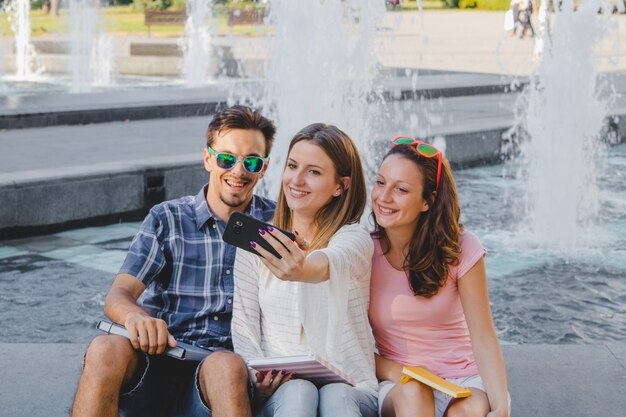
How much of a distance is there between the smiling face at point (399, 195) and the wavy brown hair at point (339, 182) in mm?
67

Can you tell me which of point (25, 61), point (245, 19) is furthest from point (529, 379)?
point (245, 19)

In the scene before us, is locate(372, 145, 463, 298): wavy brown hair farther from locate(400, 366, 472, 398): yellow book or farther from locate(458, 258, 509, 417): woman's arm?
locate(400, 366, 472, 398): yellow book

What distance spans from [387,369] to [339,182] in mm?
521

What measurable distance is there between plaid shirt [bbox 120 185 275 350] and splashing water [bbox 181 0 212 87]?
13.5 metres

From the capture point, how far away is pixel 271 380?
274cm

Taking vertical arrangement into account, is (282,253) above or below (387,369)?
above

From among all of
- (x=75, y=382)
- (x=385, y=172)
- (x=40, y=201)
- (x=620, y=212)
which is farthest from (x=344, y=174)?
(x=620, y=212)

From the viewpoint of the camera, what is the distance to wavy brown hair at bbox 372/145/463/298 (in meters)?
2.81

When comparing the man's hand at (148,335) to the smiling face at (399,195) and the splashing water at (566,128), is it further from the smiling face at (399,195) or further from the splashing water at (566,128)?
the splashing water at (566,128)

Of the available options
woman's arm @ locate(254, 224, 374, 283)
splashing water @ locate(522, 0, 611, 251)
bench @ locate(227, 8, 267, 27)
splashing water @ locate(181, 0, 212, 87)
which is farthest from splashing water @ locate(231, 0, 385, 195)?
bench @ locate(227, 8, 267, 27)

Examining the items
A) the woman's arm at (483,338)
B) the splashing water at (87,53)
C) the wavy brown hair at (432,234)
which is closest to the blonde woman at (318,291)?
the wavy brown hair at (432,234)

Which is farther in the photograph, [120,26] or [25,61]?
[120,26]

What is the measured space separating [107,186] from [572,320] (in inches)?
131

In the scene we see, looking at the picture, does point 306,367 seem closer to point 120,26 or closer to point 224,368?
point 224,368
